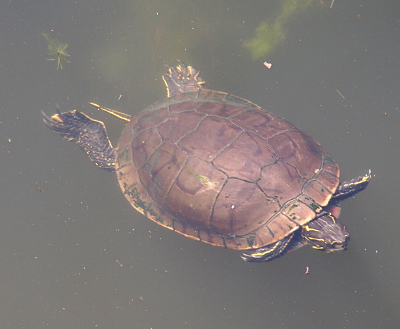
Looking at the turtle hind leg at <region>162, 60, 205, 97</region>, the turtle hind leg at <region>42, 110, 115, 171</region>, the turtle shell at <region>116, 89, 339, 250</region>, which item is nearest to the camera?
the turtle shell at <region>116, 89, 339, 250</region>

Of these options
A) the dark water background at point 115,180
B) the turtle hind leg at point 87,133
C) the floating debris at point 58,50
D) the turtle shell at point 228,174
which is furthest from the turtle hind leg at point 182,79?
the floating debris at point 58,50

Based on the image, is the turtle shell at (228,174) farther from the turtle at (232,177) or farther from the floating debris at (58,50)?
the floating debris at (58,50)

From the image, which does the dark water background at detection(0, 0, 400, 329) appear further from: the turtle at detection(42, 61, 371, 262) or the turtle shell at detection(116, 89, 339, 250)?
the turtle shell at detection(116, 89, 339, 250)

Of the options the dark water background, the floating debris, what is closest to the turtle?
the dark water background

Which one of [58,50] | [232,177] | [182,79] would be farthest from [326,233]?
[58,50]

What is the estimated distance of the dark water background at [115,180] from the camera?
3.54 meters

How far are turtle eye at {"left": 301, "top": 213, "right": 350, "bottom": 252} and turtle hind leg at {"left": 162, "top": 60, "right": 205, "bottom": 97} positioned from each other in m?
2.22

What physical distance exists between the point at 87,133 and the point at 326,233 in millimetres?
3103

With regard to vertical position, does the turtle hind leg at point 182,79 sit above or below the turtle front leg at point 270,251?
above

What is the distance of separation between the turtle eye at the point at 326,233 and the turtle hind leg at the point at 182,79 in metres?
2.22

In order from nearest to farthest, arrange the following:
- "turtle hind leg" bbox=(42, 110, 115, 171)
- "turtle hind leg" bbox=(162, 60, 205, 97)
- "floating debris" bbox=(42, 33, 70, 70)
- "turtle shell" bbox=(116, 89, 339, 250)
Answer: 1. "turtle shell" bbox=(116, 89, 339, 250)
2. "turtle hind leg" bbox=(42, 110, 115, 171)
3. "turtle hind leg" bbox=(162, 60, 205, 97)
4. "floating debris" bbox=(42, 33, 70, 70)

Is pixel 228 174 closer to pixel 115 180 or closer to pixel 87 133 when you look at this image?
pixel 115 180

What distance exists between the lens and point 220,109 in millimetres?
3219

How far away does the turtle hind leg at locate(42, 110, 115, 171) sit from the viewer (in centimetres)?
369
